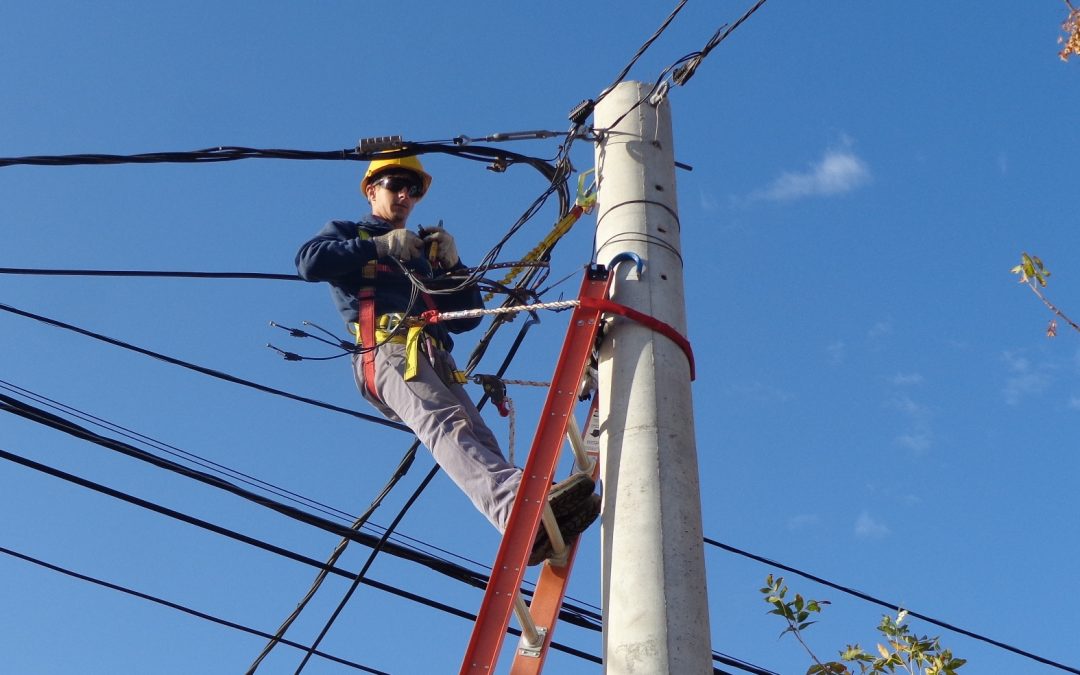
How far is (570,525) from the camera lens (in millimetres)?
4684

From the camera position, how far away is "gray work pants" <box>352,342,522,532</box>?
4965 mm

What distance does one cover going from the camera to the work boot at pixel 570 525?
15.1 ft

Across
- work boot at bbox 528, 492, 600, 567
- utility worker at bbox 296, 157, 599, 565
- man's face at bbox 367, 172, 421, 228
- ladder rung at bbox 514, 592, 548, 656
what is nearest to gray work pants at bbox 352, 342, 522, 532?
utility worker at bbox 296, 157, 599, 565

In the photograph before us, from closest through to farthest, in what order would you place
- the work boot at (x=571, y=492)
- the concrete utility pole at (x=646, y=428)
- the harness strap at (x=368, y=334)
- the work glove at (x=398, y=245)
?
the concrete utility pole at (x=646, y=428), the work boot at (x=571, y=492), the harness strap at (x=368, y=334), the work glove at (x=398, y=245)

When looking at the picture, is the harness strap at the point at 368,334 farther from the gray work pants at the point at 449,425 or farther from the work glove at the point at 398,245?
the work glove at the point at 398,245

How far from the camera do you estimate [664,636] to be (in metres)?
3.85

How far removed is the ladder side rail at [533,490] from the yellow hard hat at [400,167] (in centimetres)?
219

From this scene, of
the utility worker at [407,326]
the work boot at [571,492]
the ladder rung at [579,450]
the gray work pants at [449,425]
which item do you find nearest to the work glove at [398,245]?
the utility worker at [407,326]

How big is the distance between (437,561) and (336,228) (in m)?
1.75

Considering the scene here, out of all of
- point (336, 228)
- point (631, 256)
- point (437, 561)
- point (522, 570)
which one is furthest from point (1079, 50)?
point (437, 561)

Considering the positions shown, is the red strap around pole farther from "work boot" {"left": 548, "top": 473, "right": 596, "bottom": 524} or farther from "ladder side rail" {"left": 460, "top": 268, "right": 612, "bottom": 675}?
"work boot" {"left": 548, "top": 473, "right": 596, "bottom": 524}

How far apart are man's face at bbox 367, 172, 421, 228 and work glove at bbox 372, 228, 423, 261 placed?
641 mm

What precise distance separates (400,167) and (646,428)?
2889 mm

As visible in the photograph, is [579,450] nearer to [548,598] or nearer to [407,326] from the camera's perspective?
[548,598]
